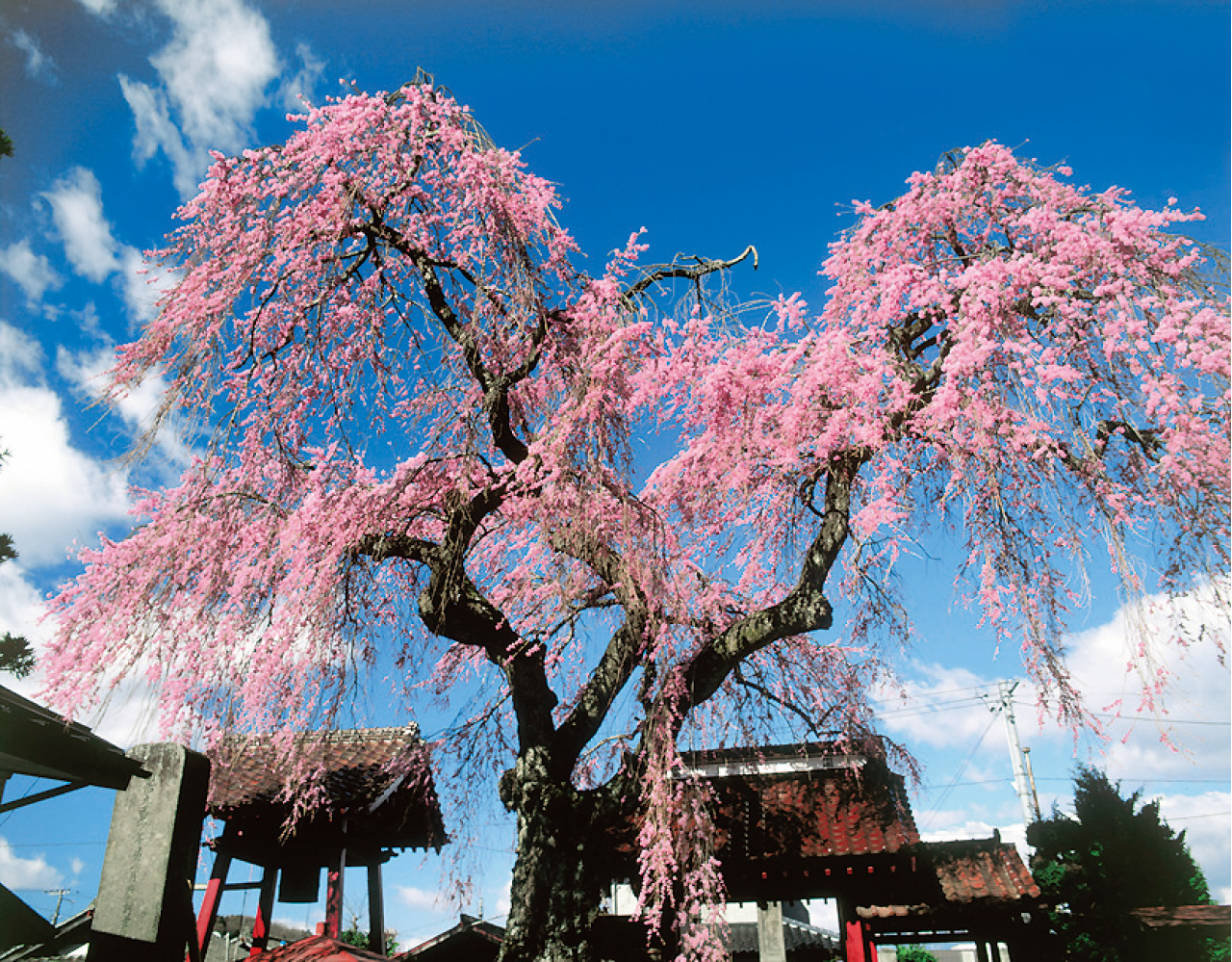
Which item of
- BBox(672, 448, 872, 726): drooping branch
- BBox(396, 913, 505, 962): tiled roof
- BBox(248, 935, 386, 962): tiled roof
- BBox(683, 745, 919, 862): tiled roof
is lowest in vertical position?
BBox(396, 913, 505, 962): tiled roof

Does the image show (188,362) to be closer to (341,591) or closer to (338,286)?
(338,286)

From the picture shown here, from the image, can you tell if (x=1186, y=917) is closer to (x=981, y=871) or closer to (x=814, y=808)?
(x=981, y=871)

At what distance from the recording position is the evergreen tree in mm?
12492

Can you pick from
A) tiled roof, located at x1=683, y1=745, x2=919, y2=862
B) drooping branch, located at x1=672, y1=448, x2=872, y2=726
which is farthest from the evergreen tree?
drooping branch, located at x1=672, y1=448, x2=872, y2=726

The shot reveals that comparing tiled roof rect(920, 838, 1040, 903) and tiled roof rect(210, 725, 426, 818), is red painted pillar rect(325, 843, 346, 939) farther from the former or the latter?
tiled roof rect(920, 838, 1040, 903)

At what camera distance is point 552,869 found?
6.09 metres

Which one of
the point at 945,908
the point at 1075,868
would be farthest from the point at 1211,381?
the point at 1075,868

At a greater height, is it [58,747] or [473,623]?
[473,623]

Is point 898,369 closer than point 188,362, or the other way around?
point 188,362

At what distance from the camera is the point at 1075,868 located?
46.2ft

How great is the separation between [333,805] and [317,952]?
202 centimetres

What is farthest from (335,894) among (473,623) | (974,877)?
(974,877)

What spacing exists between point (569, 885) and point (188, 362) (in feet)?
15.7

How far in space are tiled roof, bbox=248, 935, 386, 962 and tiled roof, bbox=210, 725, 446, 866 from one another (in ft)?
4.00
